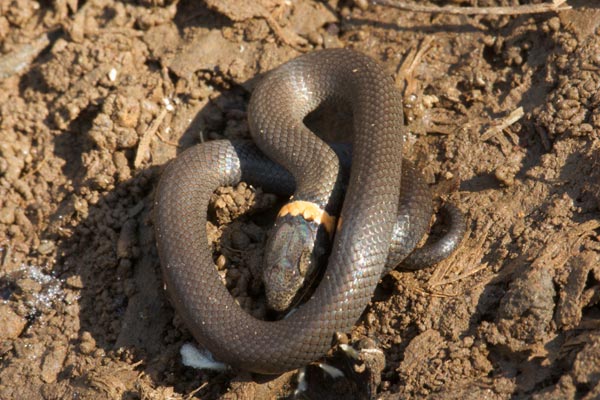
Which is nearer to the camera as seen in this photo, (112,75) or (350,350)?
(350,350)

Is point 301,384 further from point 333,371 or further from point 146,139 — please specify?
point 146,139

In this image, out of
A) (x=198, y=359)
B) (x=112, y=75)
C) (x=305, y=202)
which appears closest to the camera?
(x=198, y=359)

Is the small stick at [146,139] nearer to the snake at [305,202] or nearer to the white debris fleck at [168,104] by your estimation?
the white debris fleck at [168,104]

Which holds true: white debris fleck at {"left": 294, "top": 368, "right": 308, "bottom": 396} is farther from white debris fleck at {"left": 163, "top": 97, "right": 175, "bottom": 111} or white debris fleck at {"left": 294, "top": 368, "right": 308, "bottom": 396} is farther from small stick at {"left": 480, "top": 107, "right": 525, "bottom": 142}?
white debris fleck at {"left": 163, "top": 97, "right": 175, "bottom": 111}

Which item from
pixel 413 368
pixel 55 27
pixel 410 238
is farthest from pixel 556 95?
pixel 55 27

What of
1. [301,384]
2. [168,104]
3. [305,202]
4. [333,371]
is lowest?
[301,384]

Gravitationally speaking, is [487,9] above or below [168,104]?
above

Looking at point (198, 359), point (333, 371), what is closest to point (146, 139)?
point (198, 359)

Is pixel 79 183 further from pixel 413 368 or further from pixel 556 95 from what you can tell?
pixel 556 95
